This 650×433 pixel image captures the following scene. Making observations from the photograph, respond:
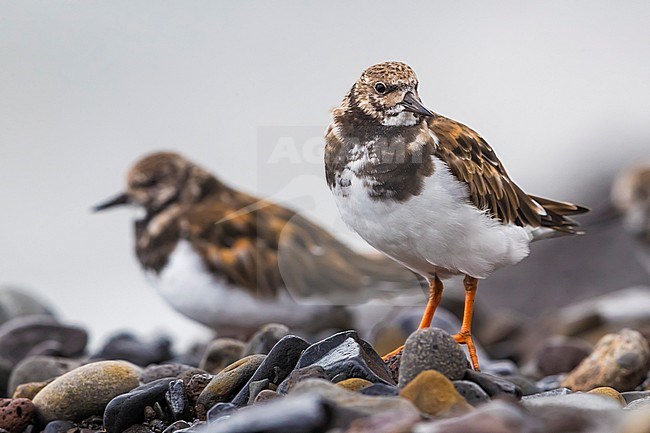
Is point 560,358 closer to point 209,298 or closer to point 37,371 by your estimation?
point 209,298

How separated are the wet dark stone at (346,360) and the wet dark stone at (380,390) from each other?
19 centimetres

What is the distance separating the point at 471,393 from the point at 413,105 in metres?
1.01

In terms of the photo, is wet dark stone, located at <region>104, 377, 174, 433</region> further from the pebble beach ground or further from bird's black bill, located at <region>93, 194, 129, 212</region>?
bird's black bill, located at <region>93, 194, 129, 212</region>

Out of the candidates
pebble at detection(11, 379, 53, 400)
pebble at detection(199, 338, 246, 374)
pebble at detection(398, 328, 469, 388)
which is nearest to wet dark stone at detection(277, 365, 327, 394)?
pebble at detection(398, 328, 469, 388)

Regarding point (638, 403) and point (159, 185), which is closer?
point (638, 403)

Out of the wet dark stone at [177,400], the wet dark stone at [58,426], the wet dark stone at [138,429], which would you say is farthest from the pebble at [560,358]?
the wet dark stone at [58,426]

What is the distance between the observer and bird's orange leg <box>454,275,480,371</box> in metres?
3.36

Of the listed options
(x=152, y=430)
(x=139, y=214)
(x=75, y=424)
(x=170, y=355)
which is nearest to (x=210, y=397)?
(x=152, y=430)

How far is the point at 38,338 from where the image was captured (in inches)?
189

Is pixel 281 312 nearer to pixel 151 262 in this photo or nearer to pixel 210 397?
pixel 151 262

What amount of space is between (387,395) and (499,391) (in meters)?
0.33

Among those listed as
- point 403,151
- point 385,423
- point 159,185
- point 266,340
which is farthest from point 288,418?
point 159,185

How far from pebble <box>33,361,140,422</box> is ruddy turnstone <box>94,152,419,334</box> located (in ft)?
6.22

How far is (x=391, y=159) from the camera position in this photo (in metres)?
3.07
